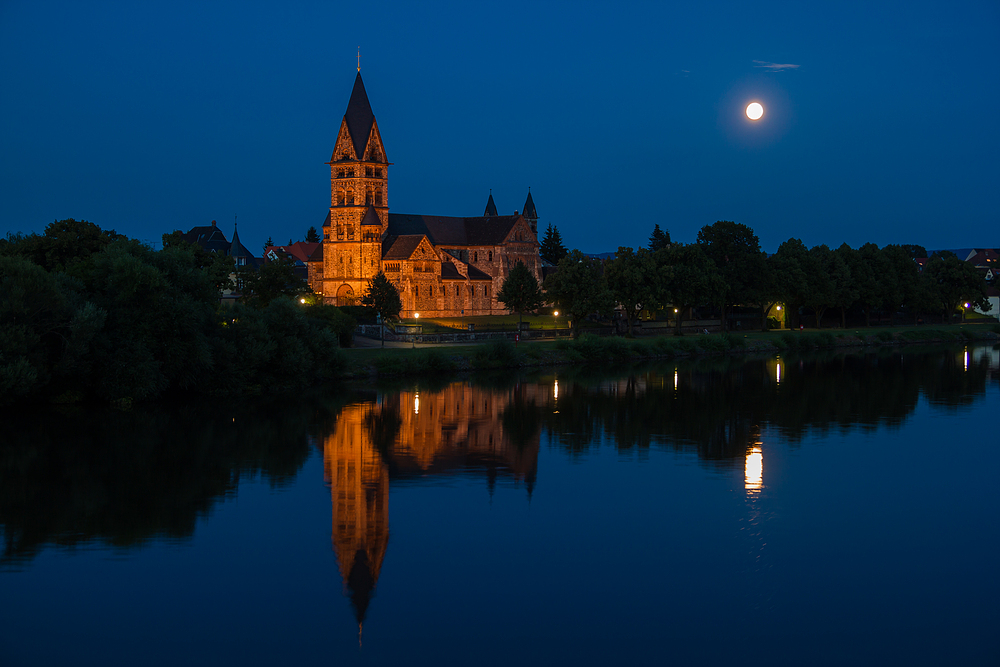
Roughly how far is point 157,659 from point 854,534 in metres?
13.7

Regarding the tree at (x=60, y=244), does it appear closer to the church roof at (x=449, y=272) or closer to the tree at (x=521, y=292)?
the tree at (x=521, y=292)

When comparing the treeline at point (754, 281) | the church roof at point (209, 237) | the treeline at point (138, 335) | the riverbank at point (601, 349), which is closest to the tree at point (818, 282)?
the treeline at point (754, 281)

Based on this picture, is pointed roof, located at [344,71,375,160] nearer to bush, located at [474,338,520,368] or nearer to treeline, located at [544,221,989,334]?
treeline, located at [544,221,989,334]

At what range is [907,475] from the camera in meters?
26.3

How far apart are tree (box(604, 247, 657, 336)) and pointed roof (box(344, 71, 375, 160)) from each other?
30.5 meters

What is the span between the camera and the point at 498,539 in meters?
19.9

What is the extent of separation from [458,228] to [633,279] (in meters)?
38.5

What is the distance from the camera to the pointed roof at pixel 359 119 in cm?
9331

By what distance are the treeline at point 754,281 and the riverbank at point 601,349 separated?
4.03 meters

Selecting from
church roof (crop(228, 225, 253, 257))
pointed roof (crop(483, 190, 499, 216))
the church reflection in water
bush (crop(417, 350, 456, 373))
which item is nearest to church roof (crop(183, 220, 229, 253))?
church roof (crop(228, 225, 253, 257))

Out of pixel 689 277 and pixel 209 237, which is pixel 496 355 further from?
pixel 209 237

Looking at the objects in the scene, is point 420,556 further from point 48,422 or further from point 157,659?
point 48,422

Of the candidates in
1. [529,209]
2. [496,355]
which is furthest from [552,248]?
[496,355]

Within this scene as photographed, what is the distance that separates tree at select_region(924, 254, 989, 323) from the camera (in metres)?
99.9
